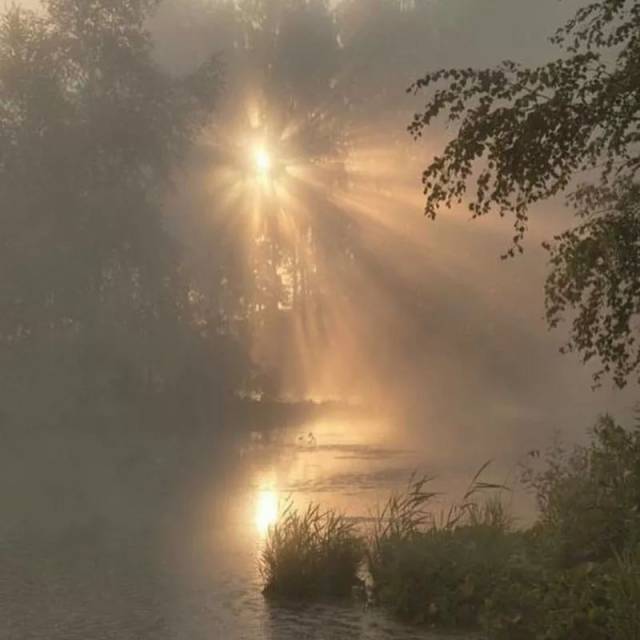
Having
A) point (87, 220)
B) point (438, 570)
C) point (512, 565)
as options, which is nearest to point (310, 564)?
point (438, 570)

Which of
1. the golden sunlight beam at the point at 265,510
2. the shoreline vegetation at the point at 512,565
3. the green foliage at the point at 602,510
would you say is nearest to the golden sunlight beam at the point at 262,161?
the golden sunlight beam at the point at 265,510

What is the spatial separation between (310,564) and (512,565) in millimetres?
3187

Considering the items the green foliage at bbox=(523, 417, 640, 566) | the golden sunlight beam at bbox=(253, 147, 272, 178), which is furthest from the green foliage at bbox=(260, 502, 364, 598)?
the golden sunlight beam at bbox=(253, 147, 272, 178)

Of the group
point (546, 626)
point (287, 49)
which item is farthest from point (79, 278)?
point (546, 626)

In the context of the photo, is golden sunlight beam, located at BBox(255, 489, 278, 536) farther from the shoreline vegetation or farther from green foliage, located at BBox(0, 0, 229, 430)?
green foliage, located at BBox(0, 0, 229, 430)

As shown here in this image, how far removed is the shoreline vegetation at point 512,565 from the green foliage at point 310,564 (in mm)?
14

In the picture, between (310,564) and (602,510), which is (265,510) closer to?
(310,564)

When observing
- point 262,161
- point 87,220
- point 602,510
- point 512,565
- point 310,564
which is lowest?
point 512,565

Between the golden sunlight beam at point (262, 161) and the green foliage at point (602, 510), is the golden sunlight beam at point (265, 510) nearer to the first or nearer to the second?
the green foliage at point (602, 510)

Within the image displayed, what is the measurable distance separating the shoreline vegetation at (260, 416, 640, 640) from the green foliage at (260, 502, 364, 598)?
14 mm

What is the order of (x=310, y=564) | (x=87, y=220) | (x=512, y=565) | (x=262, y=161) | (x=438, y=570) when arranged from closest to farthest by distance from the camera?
(x=512, y=565)
(x=438, y=570)
(x=310, y=564)
(x=87, y=220)
(x=262, y=161)

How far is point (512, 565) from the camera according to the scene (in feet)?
45.7

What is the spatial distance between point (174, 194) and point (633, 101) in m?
40.3

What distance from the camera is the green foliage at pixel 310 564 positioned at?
15844mm
